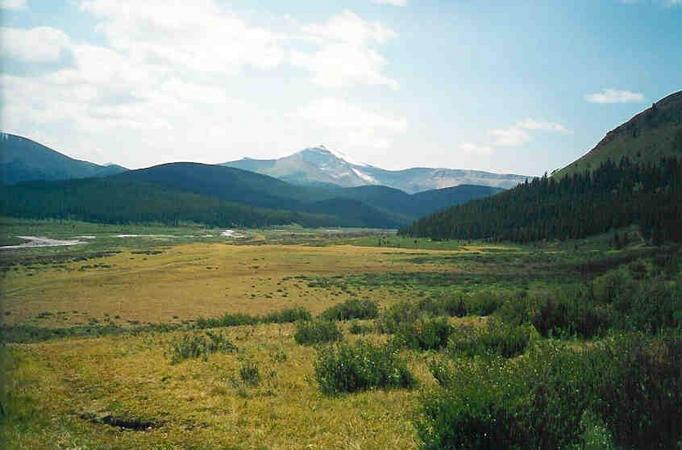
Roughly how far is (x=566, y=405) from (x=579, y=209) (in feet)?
436

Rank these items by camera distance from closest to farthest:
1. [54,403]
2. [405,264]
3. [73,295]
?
[54,403], [73,295], [405,264]

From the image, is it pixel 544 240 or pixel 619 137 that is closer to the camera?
A: pixel 544 240

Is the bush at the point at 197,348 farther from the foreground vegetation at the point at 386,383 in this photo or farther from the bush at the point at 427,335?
the bush at the point at 427,335

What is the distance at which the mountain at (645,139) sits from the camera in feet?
478

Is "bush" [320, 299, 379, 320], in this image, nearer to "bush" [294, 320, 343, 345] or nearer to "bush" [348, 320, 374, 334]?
"bush" [348, 320, 374, 334]

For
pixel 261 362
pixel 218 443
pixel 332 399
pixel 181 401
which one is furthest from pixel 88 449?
pixel 261 362

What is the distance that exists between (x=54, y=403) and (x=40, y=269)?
7441 cm

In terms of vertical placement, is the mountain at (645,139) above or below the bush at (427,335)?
above

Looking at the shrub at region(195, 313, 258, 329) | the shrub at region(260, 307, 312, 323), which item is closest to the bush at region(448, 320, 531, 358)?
the shrub at region(260, 307, 312, 323)

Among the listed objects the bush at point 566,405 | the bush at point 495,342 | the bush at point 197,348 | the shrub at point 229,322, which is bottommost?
the shrub at point 229,322

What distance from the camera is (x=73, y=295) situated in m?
52.2

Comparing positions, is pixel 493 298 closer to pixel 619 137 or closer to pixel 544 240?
pixel 544 240

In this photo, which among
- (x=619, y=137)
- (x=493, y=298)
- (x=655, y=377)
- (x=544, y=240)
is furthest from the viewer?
(x=619, y=137)

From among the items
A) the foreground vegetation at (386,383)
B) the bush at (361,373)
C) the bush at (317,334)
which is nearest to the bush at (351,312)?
the foreground vegetation at (386,383)
